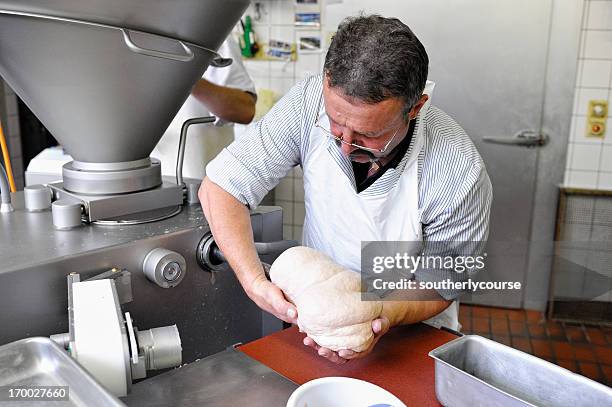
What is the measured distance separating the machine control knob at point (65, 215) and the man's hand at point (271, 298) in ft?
1.18

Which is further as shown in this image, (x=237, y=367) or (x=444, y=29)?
(x=444, y=29)

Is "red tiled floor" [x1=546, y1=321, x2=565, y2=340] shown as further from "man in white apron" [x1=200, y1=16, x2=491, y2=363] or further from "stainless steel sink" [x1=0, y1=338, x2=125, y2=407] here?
"stainless steel sink" [x1=0, y1=338, x2=125, y2=407]

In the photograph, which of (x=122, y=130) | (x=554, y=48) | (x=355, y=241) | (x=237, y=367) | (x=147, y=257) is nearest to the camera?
(x=237, y=367)

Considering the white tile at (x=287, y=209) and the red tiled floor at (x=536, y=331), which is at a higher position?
the white tile at (x=287, y=209)

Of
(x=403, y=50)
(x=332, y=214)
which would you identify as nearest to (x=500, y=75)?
(x=332, y=214)

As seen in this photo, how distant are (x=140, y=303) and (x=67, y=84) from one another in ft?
1.42

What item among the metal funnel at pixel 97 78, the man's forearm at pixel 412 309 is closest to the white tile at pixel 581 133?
the man's forearm at pixel 412 309

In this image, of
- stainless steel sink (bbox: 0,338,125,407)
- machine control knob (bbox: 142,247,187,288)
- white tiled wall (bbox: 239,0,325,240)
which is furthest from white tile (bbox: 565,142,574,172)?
stainless steel sink (bbox: 0,338,125,407)

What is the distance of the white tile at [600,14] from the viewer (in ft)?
9.10

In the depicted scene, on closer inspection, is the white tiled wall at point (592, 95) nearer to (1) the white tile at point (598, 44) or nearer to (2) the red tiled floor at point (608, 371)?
(1) the white tile at point (598, 44)

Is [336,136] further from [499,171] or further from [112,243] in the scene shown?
[499,171]

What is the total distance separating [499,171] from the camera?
307 centimetres

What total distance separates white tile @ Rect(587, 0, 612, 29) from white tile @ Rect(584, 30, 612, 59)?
4 cm

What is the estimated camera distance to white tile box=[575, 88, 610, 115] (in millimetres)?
2877
